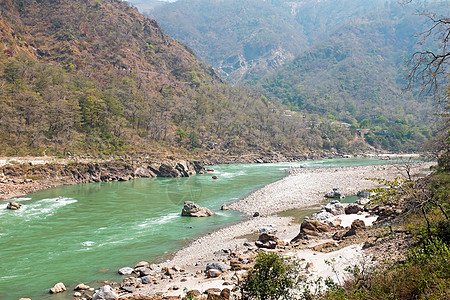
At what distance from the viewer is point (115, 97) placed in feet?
200

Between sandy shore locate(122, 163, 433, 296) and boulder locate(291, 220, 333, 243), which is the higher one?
boulder locate(291, 220, 333, 243)

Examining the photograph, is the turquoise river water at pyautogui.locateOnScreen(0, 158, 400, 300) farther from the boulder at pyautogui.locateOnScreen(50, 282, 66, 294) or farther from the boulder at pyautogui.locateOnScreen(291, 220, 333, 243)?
the boulder at pyautogui.locateOnScreen(291, 220, 333, 243)

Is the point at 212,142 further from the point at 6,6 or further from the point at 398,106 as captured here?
the point at 398,106

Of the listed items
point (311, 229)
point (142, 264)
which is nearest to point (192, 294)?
point (142, 264)

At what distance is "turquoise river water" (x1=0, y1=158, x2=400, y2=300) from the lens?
11.6 meters

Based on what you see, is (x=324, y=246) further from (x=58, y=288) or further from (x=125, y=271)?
(x=58, y=288)

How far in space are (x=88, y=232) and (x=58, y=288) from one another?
7936mm

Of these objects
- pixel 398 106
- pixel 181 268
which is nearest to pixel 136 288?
pixel 181 268

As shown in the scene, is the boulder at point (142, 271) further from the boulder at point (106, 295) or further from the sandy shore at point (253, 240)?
the boulder at point (106, 295)

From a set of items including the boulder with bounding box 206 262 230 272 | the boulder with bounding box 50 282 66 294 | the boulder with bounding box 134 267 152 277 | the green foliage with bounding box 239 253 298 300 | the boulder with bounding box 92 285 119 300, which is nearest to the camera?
the green foliage with bounding box 239 253 298 300

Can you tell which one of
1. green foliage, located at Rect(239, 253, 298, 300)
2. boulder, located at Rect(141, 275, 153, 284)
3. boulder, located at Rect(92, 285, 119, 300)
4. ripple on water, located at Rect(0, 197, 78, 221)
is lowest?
boulder, located at Rect(141, 275, 153, 284)

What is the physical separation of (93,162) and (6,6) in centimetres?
6669

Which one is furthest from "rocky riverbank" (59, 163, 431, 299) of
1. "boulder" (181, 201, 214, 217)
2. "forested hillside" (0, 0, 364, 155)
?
"forested hillside" (0, 0, 364, 155)

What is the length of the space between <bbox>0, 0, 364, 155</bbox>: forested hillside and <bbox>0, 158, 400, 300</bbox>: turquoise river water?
61.0 feet
